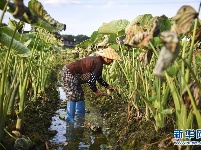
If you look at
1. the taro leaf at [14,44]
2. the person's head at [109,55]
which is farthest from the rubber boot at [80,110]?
the taro leaf at [14,44]

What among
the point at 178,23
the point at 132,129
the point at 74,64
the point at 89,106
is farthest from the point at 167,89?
the point at 89,106

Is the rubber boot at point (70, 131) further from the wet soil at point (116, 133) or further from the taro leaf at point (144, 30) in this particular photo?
the taro leaf at point (144, 30)

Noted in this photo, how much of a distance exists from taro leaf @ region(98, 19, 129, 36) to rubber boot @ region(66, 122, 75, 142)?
5.09ft

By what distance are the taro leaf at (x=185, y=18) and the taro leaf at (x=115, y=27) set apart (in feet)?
8.45

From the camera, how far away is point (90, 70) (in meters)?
5.19

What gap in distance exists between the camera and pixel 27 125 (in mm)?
4043

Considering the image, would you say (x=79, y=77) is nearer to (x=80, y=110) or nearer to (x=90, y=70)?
(x=90, y=70)

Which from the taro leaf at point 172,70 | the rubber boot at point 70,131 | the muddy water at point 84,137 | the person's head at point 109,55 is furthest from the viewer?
the person's head at point 109,55

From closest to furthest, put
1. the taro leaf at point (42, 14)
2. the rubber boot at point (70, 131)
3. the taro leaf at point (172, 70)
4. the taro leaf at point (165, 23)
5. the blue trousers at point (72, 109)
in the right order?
the taro leaf at point (172, 70), the taro leaf at point (42, 14), the taro leaf at point (165, 23), the rubber boot at point (70, 131), the blue trousers at point (72, 109)

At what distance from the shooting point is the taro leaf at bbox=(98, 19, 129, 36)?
4.74 meters

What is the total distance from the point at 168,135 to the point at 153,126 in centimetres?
53

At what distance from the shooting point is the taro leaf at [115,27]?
15.5 feet

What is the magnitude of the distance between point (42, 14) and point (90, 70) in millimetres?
2252

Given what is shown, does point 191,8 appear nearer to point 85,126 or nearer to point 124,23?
point 124,23
